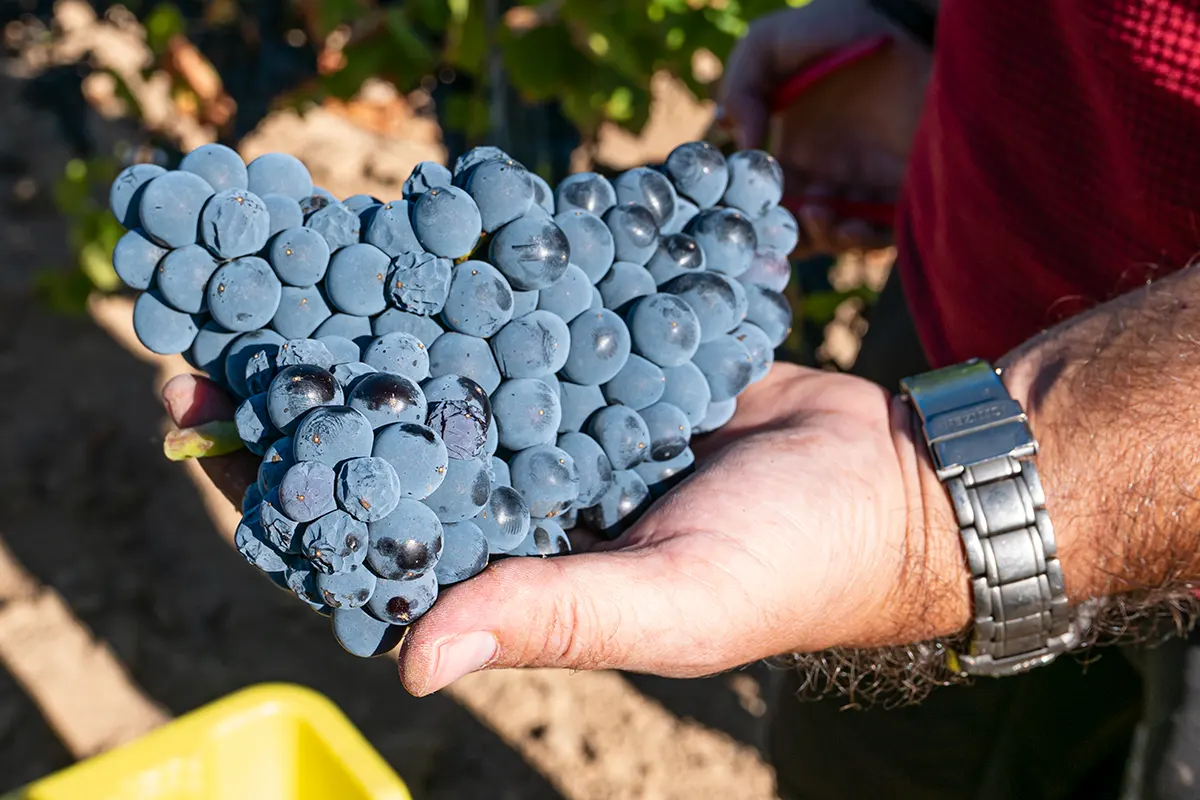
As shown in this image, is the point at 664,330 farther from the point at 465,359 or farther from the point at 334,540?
the point at 334,540

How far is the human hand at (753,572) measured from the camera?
95 cm

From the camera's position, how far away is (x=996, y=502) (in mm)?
1166

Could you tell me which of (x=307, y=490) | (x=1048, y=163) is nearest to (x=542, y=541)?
(x=307, y=490)

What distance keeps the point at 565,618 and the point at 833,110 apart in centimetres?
154

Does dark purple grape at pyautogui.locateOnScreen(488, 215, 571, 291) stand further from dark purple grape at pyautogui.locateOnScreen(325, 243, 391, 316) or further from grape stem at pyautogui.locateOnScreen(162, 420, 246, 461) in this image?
grape stem at pyautogui.locateOnScreen(162, 420, 246, 461)

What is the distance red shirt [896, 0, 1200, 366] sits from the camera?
119cm

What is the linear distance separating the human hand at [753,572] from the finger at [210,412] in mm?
353

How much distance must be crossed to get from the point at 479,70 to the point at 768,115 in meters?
1.17

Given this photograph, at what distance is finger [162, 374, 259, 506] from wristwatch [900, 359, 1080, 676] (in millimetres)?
805

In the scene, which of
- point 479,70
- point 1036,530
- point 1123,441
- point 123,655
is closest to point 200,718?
point 123,655

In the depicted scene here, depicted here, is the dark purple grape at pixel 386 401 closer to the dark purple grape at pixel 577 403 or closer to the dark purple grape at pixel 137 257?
the dark purple grape at pixel 577 403

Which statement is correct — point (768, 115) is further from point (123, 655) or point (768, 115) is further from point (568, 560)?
point (123, 655)

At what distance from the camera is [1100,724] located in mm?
1539

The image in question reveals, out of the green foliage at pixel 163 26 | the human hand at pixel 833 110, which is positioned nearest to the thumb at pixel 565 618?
the human hand at pixel 833 110
